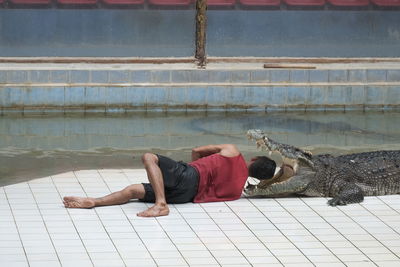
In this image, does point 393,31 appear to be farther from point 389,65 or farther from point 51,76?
point 51,76

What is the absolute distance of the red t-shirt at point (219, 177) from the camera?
8070 mm

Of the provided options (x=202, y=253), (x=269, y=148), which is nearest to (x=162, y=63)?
(x=269, y=148)

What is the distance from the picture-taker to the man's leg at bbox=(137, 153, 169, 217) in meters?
7.73

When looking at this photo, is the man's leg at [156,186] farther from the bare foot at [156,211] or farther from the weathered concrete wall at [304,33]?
the weathered concrete wall at [304,33]

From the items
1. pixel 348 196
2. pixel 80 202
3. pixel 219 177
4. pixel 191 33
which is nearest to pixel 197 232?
pixel 219 177

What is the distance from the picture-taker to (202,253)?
6824 millimetres

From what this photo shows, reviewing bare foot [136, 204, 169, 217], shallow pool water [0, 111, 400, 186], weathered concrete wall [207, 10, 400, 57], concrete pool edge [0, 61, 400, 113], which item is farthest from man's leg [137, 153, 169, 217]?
weathered concrete wall [207, 10, 400, 57]

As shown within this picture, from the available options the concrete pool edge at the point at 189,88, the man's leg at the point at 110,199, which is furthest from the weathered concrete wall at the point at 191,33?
the man's leg at the point at 110,199

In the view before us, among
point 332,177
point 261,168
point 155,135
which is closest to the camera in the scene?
point 261,168

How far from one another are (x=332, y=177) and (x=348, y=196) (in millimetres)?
300

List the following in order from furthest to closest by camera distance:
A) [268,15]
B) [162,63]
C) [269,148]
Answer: [268,15] → [162,63] → [269,148]

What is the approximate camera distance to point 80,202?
787 cm

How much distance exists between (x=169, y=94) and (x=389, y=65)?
3448mm

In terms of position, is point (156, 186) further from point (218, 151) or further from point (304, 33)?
point (304, 33)
